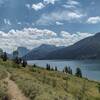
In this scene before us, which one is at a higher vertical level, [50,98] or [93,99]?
[50,98]

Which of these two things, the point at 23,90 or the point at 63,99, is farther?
the point at 23,90

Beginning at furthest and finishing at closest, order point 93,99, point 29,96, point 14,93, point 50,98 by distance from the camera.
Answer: point 93,99
point 14,93
point 29,96
point 50,98

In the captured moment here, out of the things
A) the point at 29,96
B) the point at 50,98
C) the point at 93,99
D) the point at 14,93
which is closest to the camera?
the point at 50,98

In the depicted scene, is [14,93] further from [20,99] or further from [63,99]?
[63,99]

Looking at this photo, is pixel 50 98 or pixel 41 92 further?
pixel 41 92

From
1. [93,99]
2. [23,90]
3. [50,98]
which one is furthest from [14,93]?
[93,99]

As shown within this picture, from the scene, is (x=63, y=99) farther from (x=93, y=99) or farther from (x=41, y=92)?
(x=93, y=99)

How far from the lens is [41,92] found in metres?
29.1

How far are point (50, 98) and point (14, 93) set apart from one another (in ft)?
18.3

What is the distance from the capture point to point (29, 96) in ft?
93.5

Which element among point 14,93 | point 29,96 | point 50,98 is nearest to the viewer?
point 50,98

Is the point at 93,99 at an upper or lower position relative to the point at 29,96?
lower

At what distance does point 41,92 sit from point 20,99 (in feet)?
8.23

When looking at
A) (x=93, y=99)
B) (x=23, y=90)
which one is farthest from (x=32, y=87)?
(x=93, y=99)
